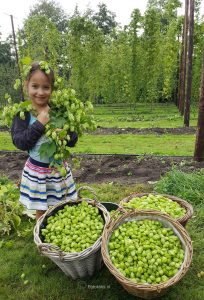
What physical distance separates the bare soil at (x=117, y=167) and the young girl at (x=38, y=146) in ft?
6.98

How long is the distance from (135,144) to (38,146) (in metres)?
5.28

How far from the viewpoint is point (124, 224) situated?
2617 mm

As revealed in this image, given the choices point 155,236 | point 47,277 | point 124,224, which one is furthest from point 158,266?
point 47,277

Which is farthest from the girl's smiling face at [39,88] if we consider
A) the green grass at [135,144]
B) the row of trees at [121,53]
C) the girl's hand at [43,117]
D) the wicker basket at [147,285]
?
the row of trees at [121,53]

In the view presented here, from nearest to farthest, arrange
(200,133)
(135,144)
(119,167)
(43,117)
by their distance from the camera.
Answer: (43,117) < (200,133) < (119,167) < (135,144)

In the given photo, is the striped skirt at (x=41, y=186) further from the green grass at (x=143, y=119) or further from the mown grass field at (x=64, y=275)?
the green grass at (x=143, y=119)

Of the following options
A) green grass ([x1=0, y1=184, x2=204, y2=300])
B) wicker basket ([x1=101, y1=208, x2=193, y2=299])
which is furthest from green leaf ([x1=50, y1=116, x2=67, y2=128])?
green grass ([x1=0, y1=184, x2=204, y2=300])

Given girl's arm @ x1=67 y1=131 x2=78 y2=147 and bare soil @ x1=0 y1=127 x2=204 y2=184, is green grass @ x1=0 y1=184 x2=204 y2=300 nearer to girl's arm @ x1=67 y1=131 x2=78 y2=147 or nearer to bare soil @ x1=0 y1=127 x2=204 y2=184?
girl's arm @ x1=67 y1=131 x2=78 y2=147

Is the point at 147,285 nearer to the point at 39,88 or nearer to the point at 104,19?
the point at 39,88

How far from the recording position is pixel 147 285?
2176 mm

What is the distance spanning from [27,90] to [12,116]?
0.30 meters

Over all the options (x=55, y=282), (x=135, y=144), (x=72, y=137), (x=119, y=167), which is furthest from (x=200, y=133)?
(x=55, y=282)

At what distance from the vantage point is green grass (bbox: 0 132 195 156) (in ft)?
23.7

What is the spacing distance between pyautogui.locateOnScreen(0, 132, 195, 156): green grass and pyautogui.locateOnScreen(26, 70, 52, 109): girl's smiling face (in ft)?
13.7
